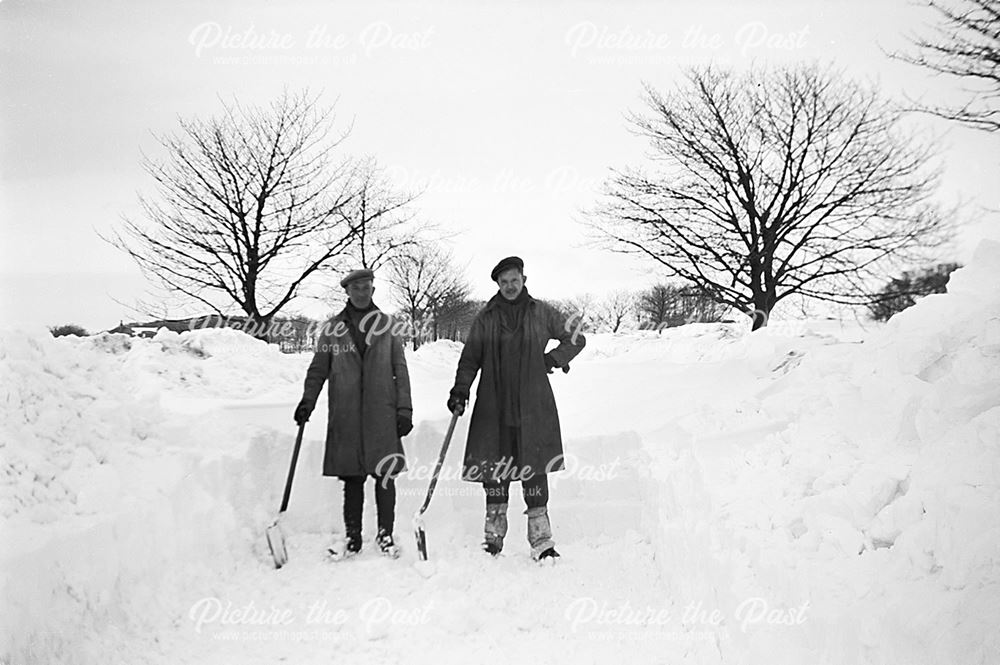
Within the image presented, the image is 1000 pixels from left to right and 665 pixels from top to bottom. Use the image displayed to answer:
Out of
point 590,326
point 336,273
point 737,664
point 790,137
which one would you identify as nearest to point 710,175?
point 790,137

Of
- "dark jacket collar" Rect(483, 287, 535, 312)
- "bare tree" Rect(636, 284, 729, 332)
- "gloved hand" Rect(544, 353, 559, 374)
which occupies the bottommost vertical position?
"gloved hand" Rect(544, 353, 559, 374)

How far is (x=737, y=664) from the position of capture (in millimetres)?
2793

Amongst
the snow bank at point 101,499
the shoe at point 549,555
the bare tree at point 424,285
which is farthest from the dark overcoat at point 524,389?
the bare tree at point 424,285

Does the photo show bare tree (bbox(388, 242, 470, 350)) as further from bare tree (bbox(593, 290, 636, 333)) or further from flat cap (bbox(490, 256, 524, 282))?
bare tree (bbox(593, 290, 636, 333))

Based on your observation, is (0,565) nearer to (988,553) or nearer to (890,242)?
(988,553)

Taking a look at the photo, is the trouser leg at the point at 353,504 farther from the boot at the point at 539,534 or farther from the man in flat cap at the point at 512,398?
the boot at the point at 539,534

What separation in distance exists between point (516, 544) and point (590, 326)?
148ft

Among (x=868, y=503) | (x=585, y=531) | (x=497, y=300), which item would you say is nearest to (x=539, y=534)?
(x=585, y=531)

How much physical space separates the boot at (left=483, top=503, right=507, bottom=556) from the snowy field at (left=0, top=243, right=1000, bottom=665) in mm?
110

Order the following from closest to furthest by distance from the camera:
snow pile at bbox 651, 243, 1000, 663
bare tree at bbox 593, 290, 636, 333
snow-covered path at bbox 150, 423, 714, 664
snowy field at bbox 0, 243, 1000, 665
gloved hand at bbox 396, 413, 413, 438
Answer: snow pile at bbox 651, 243, 1000, 663 → snowy field at bbox 0, 243, 1000, 665 → snow-covered path at bbox 150, 423, 714, 664 → gloved hand at bbox 396, 413, 413, 438 → bare tree at bbox 593, 290, 636, 333

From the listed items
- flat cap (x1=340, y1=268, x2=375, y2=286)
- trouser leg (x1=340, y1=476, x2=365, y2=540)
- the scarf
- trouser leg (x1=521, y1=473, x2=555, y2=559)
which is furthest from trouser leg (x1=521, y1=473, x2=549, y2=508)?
flat cap (x1=340, y1=268, x2=375, y2=286)

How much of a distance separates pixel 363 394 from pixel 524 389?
4.07 feet

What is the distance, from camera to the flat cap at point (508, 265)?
4.73 metres

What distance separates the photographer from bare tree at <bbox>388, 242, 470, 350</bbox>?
1359 centimetres
